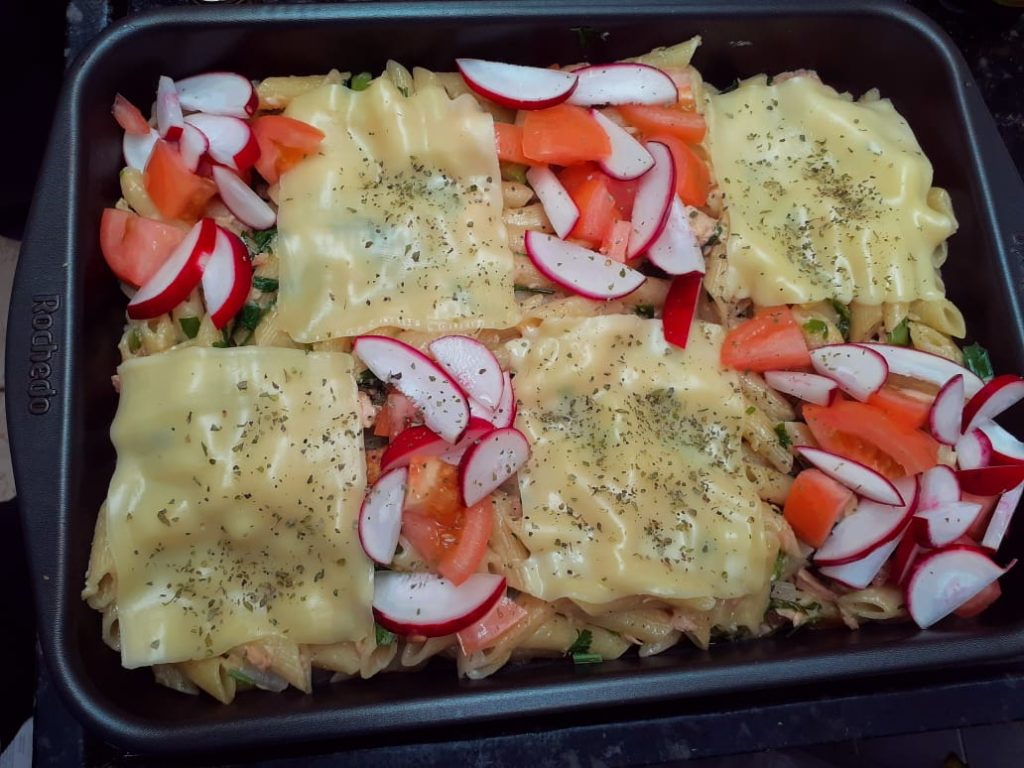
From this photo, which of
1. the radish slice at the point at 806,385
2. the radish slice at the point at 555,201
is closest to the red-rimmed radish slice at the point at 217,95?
the radish slice at the point at 555,201

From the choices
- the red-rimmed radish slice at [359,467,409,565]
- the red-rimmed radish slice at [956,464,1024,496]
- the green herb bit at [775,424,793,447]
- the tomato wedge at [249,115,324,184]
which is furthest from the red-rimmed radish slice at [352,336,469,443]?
the red-rimmed radish slice at [956,464,1024,496]

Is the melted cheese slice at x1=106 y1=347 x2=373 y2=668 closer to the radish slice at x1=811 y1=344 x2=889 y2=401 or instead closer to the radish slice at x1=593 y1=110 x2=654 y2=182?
the radish slice at x1=593 y1=110 x2=654 y2=182

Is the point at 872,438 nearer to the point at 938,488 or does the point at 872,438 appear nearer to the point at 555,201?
the point at 938,488

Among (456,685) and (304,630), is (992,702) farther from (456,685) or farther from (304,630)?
(304,630)

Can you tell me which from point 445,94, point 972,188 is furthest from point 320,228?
point 972,188

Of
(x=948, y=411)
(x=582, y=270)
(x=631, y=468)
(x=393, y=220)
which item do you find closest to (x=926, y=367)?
(x=948, y=411)
